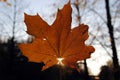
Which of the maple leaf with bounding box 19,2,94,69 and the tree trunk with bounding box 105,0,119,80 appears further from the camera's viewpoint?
the tree trunk with bounding box 105,0,119,80

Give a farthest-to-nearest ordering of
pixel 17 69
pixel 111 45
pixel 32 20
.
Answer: pixel 17 69 → pixel 111 45 → pixel 32 20

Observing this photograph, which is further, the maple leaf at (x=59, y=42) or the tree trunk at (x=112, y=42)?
the tree trunk at (x=112, y=42)

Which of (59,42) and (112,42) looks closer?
(59,42)

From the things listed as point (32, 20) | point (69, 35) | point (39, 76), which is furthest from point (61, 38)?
point (39, 76)

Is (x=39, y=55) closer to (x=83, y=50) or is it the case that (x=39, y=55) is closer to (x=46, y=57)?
(x=46, y=57)

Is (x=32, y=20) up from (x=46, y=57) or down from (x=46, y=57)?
up

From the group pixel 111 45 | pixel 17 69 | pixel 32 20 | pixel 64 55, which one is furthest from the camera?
pixel 17 69

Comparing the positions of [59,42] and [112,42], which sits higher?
[112,42]

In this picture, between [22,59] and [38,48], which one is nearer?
[38,48]
